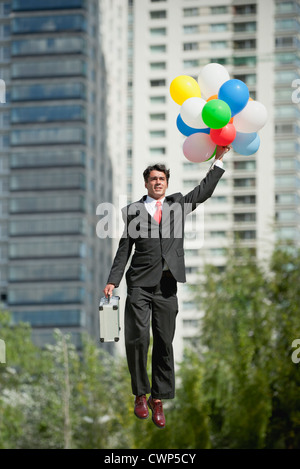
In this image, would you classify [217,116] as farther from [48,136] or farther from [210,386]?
[48,136]

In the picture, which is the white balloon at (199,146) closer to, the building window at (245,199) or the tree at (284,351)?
the tree at (284,351)

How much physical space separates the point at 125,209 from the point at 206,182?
0.90 metres

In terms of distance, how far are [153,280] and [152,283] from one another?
0.10ft

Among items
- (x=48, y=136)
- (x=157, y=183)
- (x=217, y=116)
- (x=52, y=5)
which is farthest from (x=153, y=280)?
(x=52, y=5)

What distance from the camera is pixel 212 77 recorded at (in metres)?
9.63

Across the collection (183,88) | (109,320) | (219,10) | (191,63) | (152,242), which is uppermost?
(219,10)

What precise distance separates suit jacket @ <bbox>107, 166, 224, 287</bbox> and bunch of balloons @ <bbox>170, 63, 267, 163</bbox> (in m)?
0.72

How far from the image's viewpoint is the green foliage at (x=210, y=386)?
121ft

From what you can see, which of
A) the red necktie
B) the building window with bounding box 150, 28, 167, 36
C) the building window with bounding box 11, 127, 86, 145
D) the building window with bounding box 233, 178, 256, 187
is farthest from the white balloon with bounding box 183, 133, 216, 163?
the building window with bounding box 150, 28, 167, 36
